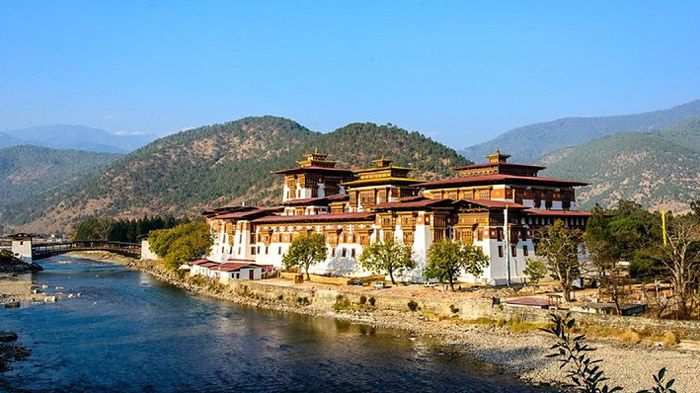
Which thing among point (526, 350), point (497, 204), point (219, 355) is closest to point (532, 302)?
point (526, 350)

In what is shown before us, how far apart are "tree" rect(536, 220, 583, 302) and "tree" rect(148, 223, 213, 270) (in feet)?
180

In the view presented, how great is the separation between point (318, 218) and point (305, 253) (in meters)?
8.63

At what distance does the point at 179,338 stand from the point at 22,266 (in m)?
74.8

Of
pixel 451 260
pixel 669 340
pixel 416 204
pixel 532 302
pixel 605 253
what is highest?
pixel 416 204

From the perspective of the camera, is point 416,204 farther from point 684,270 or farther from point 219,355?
point 219,355

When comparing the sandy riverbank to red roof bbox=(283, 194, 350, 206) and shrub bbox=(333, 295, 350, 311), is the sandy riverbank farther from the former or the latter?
red roof bbox=(283, 194, 350, 206)

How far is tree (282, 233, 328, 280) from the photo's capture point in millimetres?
82188

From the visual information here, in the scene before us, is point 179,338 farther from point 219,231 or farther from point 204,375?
point 219,231

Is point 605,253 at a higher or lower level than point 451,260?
higher

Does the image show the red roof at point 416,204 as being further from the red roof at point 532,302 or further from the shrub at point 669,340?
the shrub at point 669,340

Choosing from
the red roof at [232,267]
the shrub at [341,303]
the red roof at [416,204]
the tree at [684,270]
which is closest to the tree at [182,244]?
the red roof at [232,267]

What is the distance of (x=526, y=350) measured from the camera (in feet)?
154

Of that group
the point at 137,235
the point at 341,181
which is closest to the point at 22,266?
the point at 137,235

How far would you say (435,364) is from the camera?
44.2 metres
